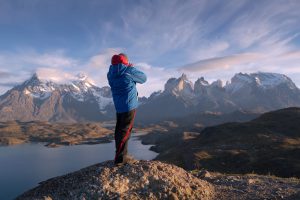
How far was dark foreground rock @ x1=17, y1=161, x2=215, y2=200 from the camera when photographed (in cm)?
1237

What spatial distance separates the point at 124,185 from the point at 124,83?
12.0ft

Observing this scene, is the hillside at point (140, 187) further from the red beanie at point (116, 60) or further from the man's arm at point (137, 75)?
the red beanie at point (116, 60)

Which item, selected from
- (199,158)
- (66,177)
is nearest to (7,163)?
(199,158)

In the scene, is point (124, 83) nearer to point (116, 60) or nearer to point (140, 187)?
point (116, 60)

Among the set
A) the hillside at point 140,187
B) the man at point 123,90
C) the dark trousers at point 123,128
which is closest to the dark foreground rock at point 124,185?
the hillside at point 140,187

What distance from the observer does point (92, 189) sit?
12.4 meters

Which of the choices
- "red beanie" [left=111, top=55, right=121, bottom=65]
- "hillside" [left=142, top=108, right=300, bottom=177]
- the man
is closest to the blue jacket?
the man

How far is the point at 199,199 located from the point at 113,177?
329 cm

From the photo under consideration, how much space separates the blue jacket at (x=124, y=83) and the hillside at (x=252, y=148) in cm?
5755

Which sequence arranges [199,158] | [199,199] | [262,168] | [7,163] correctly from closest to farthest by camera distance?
[199,199] → [262,168] → [199,158] → [7,163]

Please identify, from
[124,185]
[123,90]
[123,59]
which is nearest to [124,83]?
[123,90]

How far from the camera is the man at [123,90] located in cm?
1309

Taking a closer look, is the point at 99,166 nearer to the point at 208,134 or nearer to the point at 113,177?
the point at 113,177

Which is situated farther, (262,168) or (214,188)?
(262,168)
